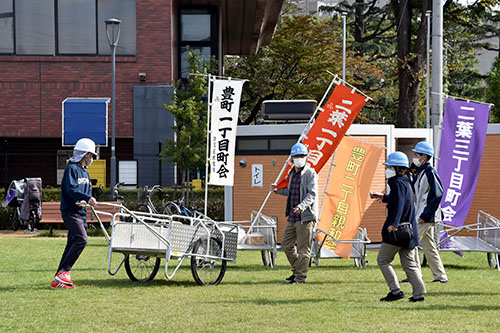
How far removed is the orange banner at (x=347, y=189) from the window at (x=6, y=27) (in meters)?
18.9

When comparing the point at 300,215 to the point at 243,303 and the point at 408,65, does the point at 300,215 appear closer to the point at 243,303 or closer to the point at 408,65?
the point at 243,303

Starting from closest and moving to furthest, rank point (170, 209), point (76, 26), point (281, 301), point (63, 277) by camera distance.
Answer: point (281, 301) < point (63, 277) < point (170, 209) < point (76, 26)

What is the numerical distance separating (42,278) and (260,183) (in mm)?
8722

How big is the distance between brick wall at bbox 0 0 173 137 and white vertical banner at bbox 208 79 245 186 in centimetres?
1431

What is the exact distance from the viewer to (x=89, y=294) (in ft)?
32.9

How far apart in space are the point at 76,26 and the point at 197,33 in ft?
15.0

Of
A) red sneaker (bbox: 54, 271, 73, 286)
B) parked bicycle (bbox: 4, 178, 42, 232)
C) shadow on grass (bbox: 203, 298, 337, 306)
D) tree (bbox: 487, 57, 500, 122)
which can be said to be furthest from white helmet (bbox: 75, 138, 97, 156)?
tree (bbox: 487, 57, 500, 122)

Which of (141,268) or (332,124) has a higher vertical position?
(332,124)

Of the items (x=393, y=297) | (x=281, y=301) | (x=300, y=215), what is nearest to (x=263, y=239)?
(x=300, y=215)

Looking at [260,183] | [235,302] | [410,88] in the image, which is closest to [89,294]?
[235,302]

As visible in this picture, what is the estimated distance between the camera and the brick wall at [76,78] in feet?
95.7

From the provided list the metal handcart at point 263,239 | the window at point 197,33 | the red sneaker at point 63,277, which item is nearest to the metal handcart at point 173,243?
the red sneaker at point 63,277

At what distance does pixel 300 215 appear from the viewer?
11719 mm

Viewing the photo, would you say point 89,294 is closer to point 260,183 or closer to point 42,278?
point 42,278
